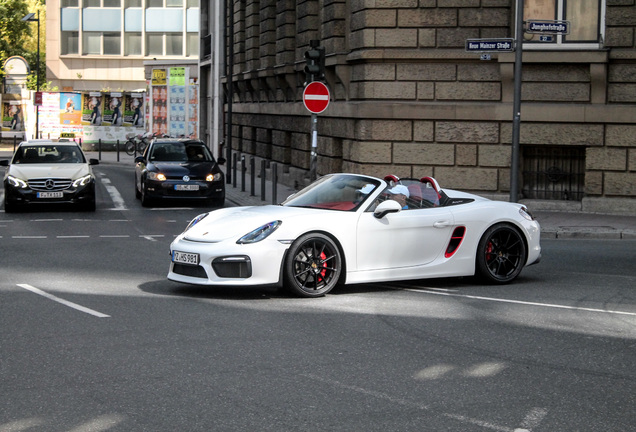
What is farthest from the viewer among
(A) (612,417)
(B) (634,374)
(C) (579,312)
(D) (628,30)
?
(D) (628,30)

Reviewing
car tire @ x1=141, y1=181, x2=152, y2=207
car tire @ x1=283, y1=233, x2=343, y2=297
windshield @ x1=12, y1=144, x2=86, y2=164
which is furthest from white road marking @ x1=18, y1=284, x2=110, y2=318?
car tire @ x1=141, y1=181, x2=152, y2=207

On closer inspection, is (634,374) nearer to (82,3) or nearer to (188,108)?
(188,108)

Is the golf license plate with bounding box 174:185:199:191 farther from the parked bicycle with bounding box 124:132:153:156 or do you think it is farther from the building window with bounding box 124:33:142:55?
the building window with bounding box 124:33:142:55

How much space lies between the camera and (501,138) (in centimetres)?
2169

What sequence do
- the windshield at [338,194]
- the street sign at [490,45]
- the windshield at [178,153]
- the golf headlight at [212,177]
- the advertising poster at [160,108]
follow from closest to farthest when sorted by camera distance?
the windshield at [338,194] → the street sign at [490,45] → the golf headlight at [212,177] → the windshield at [178,153] → the advertising poster at [160,108]

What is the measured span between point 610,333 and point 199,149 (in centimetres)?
1649

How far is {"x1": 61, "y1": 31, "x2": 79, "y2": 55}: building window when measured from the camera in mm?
83125

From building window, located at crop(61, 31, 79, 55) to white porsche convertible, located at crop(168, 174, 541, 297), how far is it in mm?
75381

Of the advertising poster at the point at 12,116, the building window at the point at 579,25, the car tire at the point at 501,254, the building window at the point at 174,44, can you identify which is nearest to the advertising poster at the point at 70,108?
the advertising poster at the point at 12,116

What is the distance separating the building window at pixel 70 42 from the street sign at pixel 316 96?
66.2 metres

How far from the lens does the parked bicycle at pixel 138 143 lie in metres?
51.9

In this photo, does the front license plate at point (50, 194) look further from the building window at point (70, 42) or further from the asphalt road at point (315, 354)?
the building window at point (70, 42)

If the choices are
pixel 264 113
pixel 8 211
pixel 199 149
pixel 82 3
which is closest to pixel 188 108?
pixel 264 113

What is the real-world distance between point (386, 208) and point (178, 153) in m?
13.9
